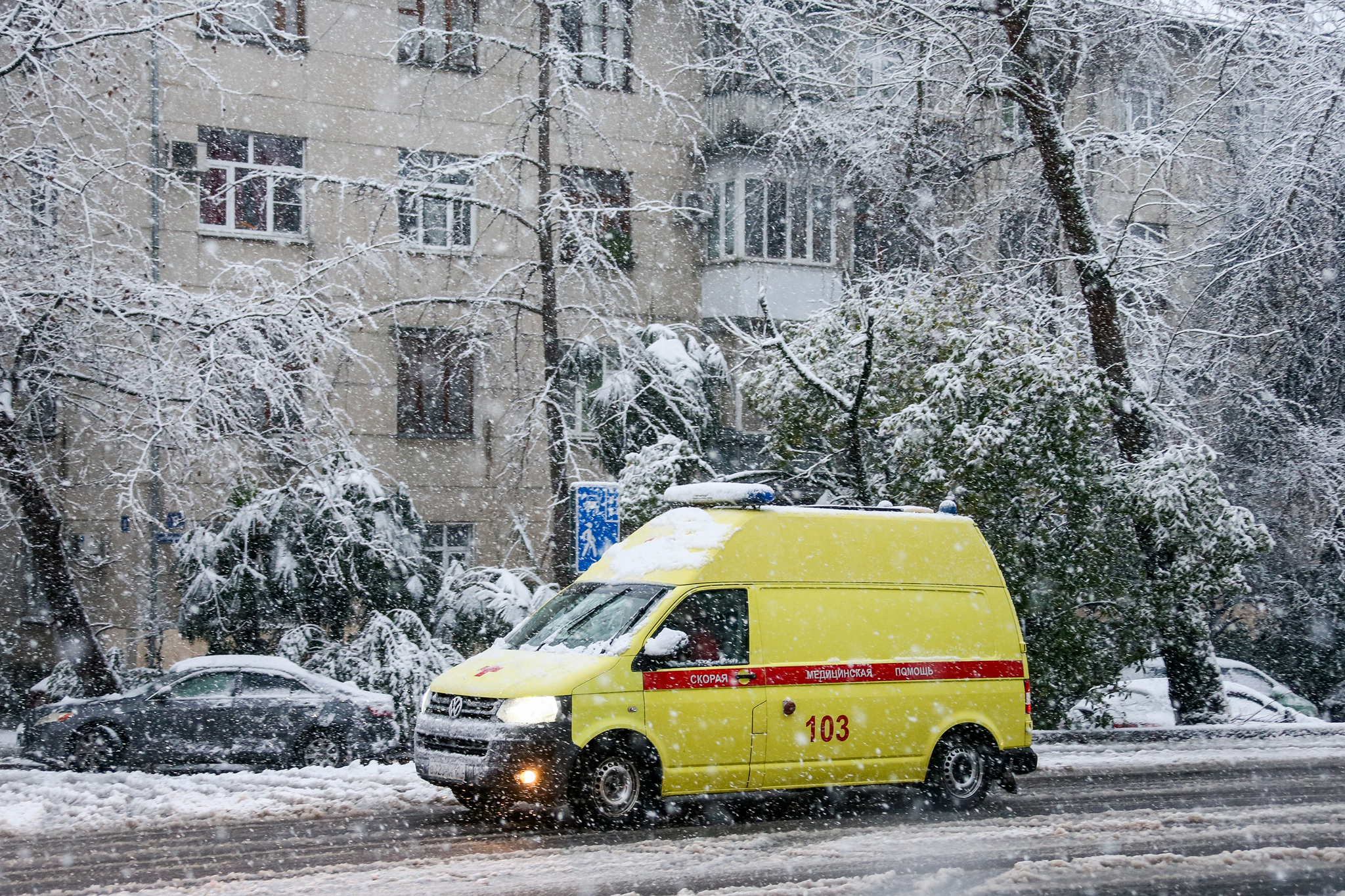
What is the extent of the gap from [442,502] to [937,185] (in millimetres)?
10093

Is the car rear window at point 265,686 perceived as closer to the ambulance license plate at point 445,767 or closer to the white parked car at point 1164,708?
the ambulance license plate at point 445,767

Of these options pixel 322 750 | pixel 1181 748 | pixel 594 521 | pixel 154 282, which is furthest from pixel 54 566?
pixel 1181 748

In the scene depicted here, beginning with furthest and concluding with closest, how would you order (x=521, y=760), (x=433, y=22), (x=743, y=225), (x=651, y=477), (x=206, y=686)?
1. (x=743, y=225)
2. (x=433, y=22)
3. (x=651, y=477)
4. (x=206, y=686)
5. (x=521, y=760)

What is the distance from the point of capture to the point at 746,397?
59.2 ft

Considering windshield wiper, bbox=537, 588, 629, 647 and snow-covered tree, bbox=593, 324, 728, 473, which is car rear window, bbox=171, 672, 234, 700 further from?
windshield wiper, bbox=537, 588, 629, 647

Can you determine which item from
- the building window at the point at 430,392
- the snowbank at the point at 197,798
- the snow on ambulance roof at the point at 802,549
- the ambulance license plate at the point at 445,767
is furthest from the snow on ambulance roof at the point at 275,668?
the building window at the point at 430,392

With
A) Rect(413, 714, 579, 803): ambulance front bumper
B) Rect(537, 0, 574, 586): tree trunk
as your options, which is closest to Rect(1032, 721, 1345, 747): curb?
Rect(537, 0, 574, 586): tree trunk

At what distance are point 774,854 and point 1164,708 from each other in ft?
42.8

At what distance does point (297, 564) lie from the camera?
17859 millimetres

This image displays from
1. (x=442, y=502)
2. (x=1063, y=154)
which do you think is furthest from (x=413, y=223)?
(x=1063, y=154)

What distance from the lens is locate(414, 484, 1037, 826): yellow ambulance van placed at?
31.9 feet

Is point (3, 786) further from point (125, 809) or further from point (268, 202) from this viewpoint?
point (268, 202)

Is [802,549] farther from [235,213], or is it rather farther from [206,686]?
[235,213]

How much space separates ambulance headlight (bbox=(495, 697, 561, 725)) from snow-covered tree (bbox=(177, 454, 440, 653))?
8.29 meters
